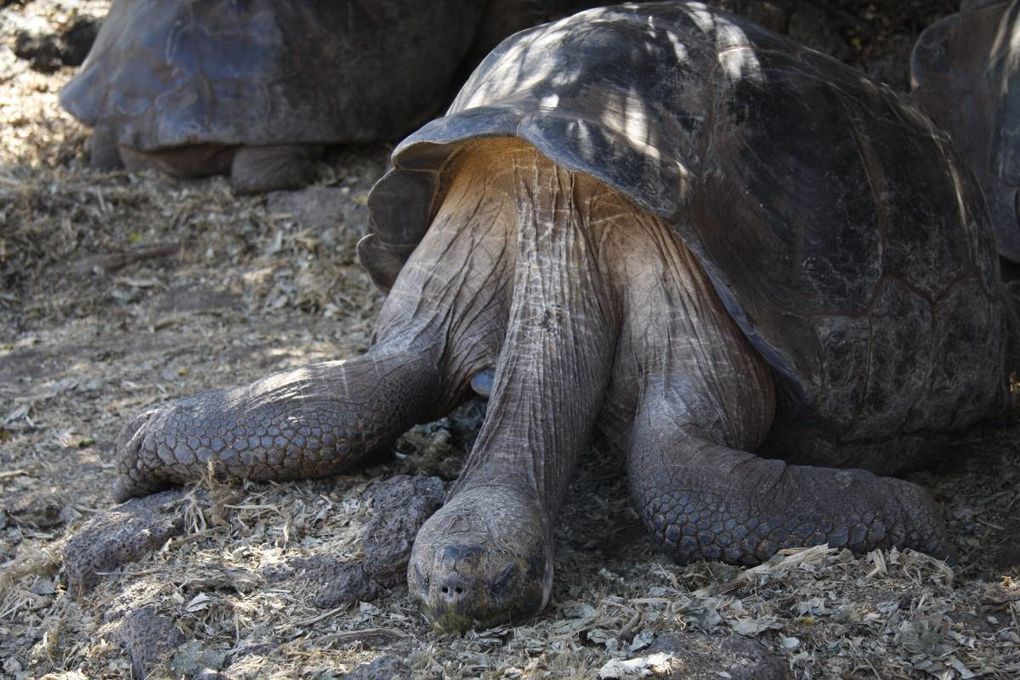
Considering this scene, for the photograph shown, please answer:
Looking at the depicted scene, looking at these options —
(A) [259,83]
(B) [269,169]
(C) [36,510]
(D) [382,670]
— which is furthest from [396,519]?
(A) [259,83]

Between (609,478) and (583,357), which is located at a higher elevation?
(583,357)

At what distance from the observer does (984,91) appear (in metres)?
5.38

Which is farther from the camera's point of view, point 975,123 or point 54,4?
point 54,4

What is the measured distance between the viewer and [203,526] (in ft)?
11.8

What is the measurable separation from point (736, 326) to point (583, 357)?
1.36ft

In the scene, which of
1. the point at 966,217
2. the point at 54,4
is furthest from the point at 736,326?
the point at 54,4

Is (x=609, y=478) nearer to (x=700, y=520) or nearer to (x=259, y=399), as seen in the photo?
(x=700, y=520)

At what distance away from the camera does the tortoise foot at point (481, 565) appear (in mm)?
2914

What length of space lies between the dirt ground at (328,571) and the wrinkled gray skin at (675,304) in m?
0.16

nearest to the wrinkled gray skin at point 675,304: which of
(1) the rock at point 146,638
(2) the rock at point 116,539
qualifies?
(2) the rock at point 116,539

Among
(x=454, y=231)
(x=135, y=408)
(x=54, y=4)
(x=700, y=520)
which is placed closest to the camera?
(x=700, y=520)

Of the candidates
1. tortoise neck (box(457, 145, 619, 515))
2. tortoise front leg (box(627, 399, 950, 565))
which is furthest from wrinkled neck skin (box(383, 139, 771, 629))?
tortoise front leg (box(627, 399, 950, 565))

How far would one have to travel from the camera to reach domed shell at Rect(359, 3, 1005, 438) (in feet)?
11.2

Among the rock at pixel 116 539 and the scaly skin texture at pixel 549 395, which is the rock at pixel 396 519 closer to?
the scaly skin texture at pixel 549 395
